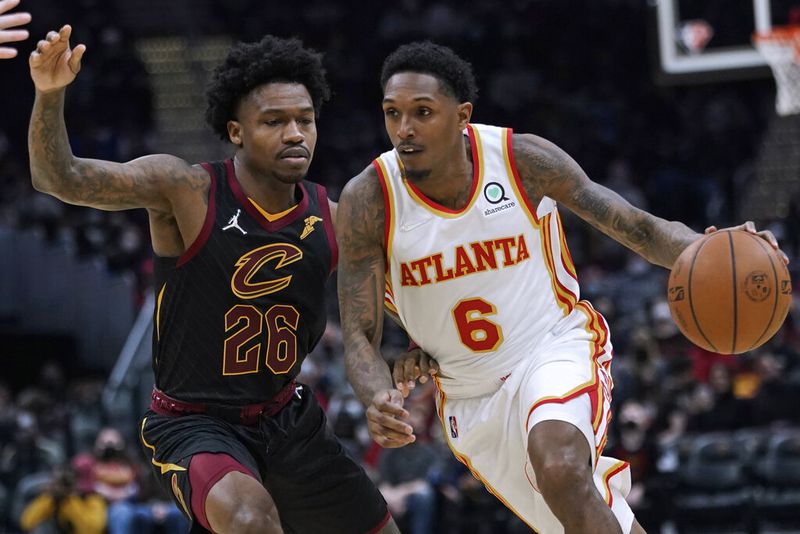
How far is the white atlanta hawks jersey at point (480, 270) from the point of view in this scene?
510cm

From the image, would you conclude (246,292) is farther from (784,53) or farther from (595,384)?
(784,53)

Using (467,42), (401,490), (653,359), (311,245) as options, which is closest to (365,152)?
(467,42)

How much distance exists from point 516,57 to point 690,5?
6.74m

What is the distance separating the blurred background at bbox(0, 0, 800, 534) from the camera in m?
9.76

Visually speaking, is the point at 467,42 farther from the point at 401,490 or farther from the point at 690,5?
the point at 401,490

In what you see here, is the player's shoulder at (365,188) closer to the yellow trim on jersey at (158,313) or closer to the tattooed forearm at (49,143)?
the yellow trim on jersey at (158,313)

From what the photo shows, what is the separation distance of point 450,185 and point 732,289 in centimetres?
115

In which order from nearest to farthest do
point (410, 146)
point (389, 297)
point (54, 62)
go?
point (54, 62) → point (410, 146) → point (389, 297)

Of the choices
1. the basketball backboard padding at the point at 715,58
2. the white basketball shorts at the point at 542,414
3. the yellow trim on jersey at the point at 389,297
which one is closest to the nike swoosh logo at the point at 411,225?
the yellow trim on jersey at the point at 389,297

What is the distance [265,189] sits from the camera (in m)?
5.37

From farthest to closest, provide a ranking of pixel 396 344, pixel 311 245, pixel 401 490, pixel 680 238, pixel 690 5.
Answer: pixel 396 344 → pixel 690 5 → pixel 401 490 → pixel 311 245 → pixel 680 238

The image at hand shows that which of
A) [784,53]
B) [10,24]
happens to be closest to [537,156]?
[10,24]

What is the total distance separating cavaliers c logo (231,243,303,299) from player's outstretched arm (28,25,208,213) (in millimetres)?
341

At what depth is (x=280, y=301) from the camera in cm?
525
